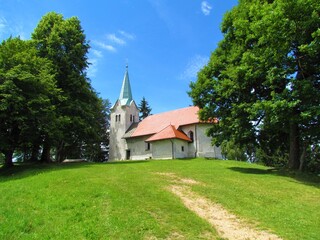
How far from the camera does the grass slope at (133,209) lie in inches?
317

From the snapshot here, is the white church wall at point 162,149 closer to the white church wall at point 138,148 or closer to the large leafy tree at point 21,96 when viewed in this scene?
the white church wall at point 138,148

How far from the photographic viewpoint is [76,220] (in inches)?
345

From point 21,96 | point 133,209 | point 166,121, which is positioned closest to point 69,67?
point 21,96

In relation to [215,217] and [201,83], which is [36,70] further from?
[215,217]

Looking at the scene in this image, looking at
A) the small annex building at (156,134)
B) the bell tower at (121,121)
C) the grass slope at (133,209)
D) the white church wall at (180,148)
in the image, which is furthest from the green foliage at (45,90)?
the bell tower at (121,121)

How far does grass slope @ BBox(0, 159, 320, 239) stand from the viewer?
26.4ft

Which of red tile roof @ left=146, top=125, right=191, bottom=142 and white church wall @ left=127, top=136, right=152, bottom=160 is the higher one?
red tile roof @ left=146, top=125, right=191, bottom=142

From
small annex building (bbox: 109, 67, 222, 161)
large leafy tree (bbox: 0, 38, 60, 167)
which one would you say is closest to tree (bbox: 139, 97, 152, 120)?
small annex building (bbox: 109, 67, 222, 161)

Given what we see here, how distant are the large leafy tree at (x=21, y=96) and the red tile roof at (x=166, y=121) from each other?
20.4 metres

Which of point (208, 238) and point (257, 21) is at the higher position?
point (257, 21)

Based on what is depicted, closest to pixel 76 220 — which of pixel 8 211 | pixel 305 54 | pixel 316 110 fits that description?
pixel 8 211

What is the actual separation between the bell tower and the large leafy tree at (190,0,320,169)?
25.4m

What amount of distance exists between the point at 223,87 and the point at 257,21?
16.5 feet

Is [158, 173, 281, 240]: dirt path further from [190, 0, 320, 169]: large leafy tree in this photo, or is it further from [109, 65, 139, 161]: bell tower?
[109, 65, 139, 161]: bell tower
